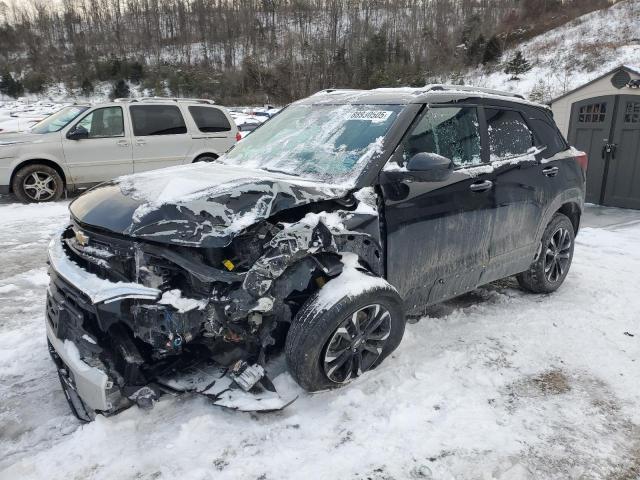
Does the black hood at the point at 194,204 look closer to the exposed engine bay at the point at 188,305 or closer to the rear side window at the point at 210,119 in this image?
the exposed engine bay at the point at 188,305

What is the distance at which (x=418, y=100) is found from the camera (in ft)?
11.1

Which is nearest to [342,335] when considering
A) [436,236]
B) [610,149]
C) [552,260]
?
[436,236]

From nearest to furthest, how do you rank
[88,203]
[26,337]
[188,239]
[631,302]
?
[188,239] → [88,203] → [26,337] → [631,302]

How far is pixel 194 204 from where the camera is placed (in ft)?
8.39

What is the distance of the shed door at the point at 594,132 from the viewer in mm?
8883

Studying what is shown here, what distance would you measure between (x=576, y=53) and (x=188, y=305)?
3767 cm

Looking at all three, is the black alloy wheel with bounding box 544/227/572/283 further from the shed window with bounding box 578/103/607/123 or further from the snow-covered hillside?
the snow-covered hillside

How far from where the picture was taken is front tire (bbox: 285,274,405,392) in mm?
2643

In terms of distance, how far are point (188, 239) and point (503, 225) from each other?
2591mm

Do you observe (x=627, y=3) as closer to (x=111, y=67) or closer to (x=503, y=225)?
(x=503, y=225)

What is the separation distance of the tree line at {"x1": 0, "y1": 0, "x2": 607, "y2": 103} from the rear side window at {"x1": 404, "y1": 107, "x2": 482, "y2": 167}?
38535mm

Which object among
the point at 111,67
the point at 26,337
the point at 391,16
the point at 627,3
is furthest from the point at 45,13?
the point at 26,337

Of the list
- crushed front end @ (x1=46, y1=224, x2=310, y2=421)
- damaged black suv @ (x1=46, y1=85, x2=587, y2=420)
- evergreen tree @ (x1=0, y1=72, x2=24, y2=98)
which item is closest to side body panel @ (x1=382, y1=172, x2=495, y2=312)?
damaged black suv @ (x1=46, y1=85, x2=587, y2=420)

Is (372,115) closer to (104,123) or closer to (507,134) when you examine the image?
(507,134)
